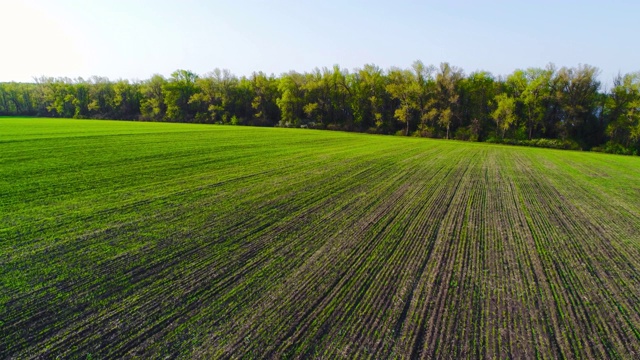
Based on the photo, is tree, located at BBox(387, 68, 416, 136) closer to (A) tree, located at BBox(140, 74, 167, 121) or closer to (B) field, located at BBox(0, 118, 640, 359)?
(B) field, located at BBox(0, 118, 640, 359)

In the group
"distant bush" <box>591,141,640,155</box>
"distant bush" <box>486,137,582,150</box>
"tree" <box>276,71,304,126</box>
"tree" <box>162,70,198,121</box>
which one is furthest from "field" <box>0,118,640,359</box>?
"tree" <box>162,70,198,121</box>

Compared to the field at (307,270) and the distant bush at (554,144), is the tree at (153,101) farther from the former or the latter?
the distant bush at (554,144)

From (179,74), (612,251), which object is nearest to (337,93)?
(179,74)

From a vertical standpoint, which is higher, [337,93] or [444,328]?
[337,93]

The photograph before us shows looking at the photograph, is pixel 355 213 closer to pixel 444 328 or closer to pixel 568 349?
pixel 444 328

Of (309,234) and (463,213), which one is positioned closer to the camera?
(309,234)

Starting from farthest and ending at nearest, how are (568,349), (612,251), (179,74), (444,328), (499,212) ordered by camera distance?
(179,74) < (499,212) < (612,251) < (444,328) < (568,349)
